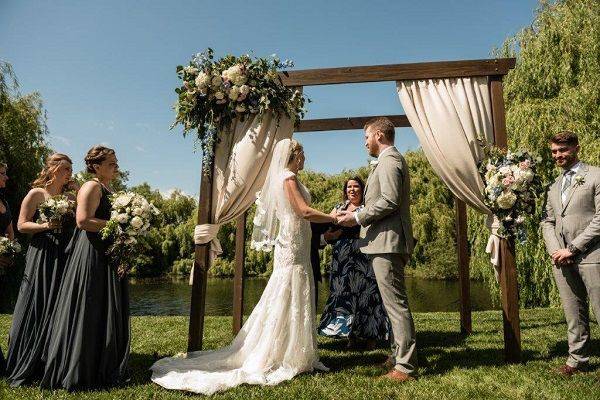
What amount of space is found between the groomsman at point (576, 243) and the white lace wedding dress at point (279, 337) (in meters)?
2.28

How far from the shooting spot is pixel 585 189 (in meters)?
3.88

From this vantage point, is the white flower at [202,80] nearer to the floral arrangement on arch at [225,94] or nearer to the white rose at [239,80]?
the floral arrangement on arch at [225,94]

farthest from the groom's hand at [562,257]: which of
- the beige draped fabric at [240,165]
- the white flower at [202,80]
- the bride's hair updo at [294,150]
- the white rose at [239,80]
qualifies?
the white flower at [202,80]

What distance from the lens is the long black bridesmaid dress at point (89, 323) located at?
142 inches

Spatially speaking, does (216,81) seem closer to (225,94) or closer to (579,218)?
(225,94)

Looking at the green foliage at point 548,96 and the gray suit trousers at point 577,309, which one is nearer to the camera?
the gray suit trousers at point 577,309

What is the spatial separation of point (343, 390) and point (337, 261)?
213cm

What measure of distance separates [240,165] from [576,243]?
3.32m

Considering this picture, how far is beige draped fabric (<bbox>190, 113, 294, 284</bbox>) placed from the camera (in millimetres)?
4844

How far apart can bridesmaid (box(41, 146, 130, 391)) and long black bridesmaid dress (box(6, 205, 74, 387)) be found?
0.90ft

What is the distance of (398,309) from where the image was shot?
12.5 ft

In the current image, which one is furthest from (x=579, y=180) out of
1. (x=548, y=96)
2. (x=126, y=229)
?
(x=548, y=96)

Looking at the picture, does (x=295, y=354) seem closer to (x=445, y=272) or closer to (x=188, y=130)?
(x=188, y=130)

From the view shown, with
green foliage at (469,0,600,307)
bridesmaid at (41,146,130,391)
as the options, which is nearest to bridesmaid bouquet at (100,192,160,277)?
bridesmaid at (41,146,130,391)
